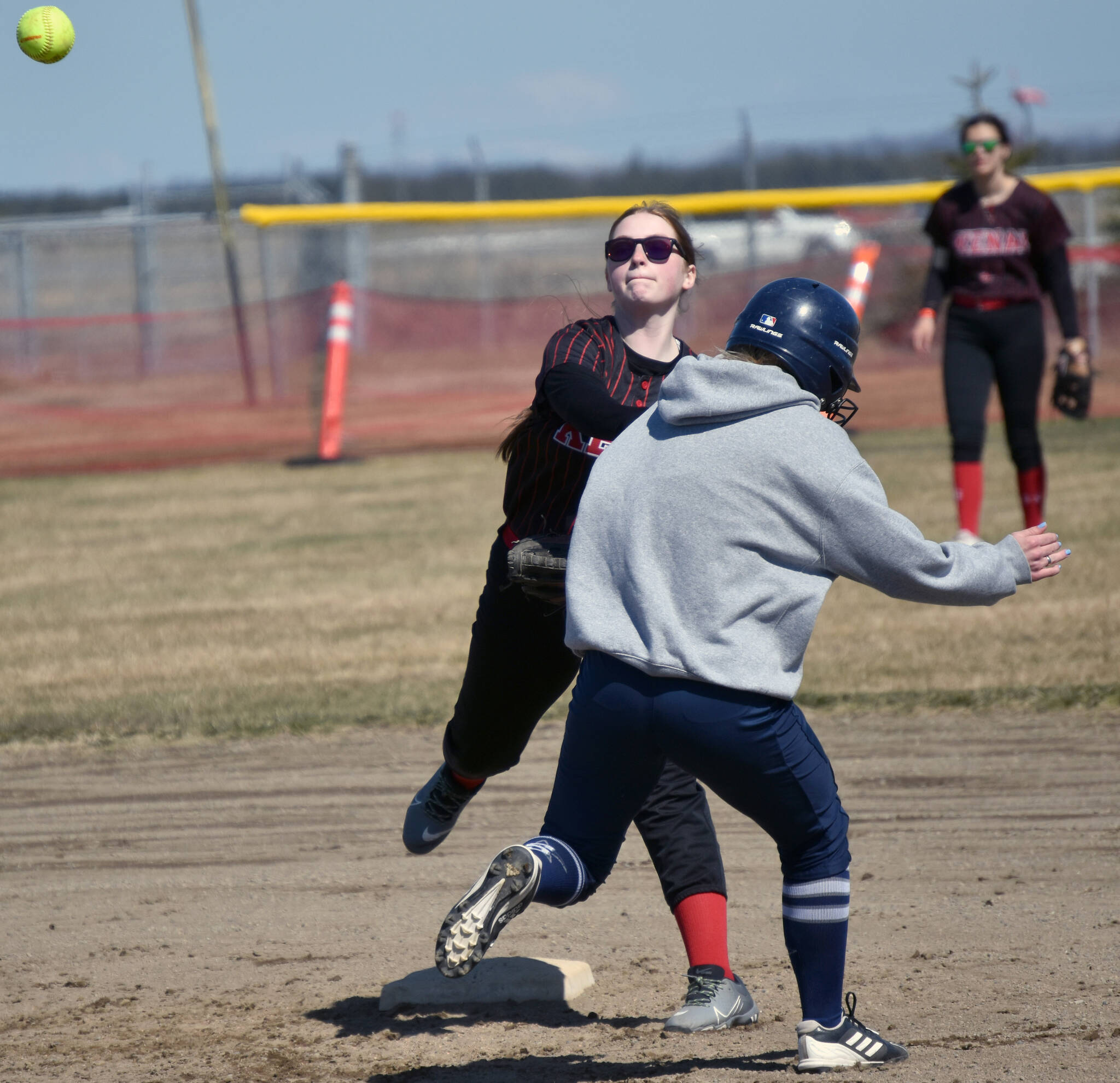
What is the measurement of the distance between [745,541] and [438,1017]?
63.6 inches

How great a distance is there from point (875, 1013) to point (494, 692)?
3.93 ft

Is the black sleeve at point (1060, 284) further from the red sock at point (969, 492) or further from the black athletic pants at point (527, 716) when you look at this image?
the black athletic pants at point (527, 716)

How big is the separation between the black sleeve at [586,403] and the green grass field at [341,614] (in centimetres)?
320

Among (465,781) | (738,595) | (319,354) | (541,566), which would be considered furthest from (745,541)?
(319,354)

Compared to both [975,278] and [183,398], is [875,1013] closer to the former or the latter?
[975,278]

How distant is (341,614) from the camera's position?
A: 8.11m

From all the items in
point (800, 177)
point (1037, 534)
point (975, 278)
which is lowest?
point (1037, 534)

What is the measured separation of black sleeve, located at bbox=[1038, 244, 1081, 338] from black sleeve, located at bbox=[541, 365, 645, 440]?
16.9 feet

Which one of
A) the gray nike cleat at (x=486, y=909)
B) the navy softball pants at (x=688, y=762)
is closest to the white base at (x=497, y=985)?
the navy softball pants at (x=688, y=762)

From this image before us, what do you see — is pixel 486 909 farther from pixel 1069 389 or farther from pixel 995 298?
pixel 1069 389

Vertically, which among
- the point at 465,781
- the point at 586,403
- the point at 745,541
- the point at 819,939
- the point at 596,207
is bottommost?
the point at 819,939

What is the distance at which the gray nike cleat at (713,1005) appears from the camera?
330 cm

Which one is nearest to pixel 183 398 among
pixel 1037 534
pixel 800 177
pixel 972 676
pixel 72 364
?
pixel 72 364

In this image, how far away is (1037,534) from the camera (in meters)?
2.93
